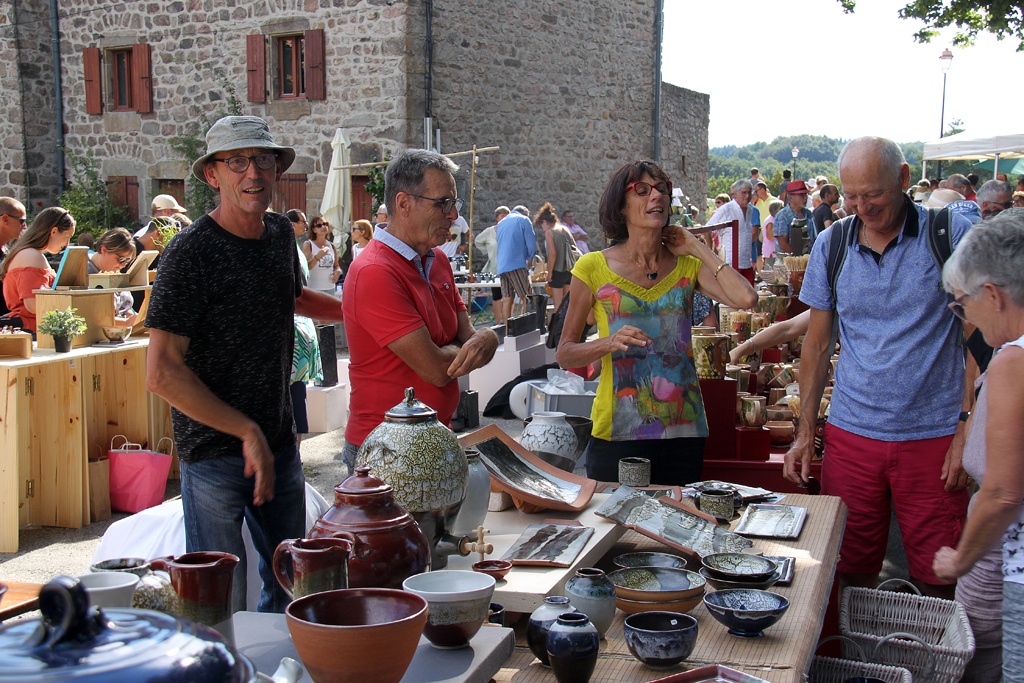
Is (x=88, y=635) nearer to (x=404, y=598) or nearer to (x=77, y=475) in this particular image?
(x=404, y=598)

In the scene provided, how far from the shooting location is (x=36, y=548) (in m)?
5.05

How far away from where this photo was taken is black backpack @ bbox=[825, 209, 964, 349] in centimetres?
290

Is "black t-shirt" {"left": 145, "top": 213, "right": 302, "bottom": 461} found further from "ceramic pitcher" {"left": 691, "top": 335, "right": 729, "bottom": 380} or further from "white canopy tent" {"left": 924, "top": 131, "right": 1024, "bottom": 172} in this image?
"white canopy tent" {"left": 924, "top": 131, "right": 1024, "bottom": 172}

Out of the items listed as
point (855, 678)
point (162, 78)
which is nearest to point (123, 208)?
point (162, 78)

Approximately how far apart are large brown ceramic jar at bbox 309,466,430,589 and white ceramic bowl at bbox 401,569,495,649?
0.11 ft

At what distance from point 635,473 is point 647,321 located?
56 cm

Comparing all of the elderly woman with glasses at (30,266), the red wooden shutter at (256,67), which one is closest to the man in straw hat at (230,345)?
the elderly woman with glasses at (30,266)

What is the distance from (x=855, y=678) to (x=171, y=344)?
1.94 metres

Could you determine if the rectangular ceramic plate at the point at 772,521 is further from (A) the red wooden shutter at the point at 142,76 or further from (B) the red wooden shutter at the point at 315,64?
(A) the red wooden shutter at the point at 142,76

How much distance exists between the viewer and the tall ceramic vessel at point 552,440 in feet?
9.53

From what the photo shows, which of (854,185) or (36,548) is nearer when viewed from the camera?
(854,185)

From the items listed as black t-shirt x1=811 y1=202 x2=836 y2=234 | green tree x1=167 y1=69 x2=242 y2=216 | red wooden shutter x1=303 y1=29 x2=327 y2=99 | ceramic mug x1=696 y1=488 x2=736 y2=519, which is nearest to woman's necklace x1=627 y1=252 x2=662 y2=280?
ceramic mug x1=696 y1=488 x2=736 y2=519

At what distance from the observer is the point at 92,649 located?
772mm

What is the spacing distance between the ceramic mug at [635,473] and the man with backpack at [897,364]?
2.28 ft
